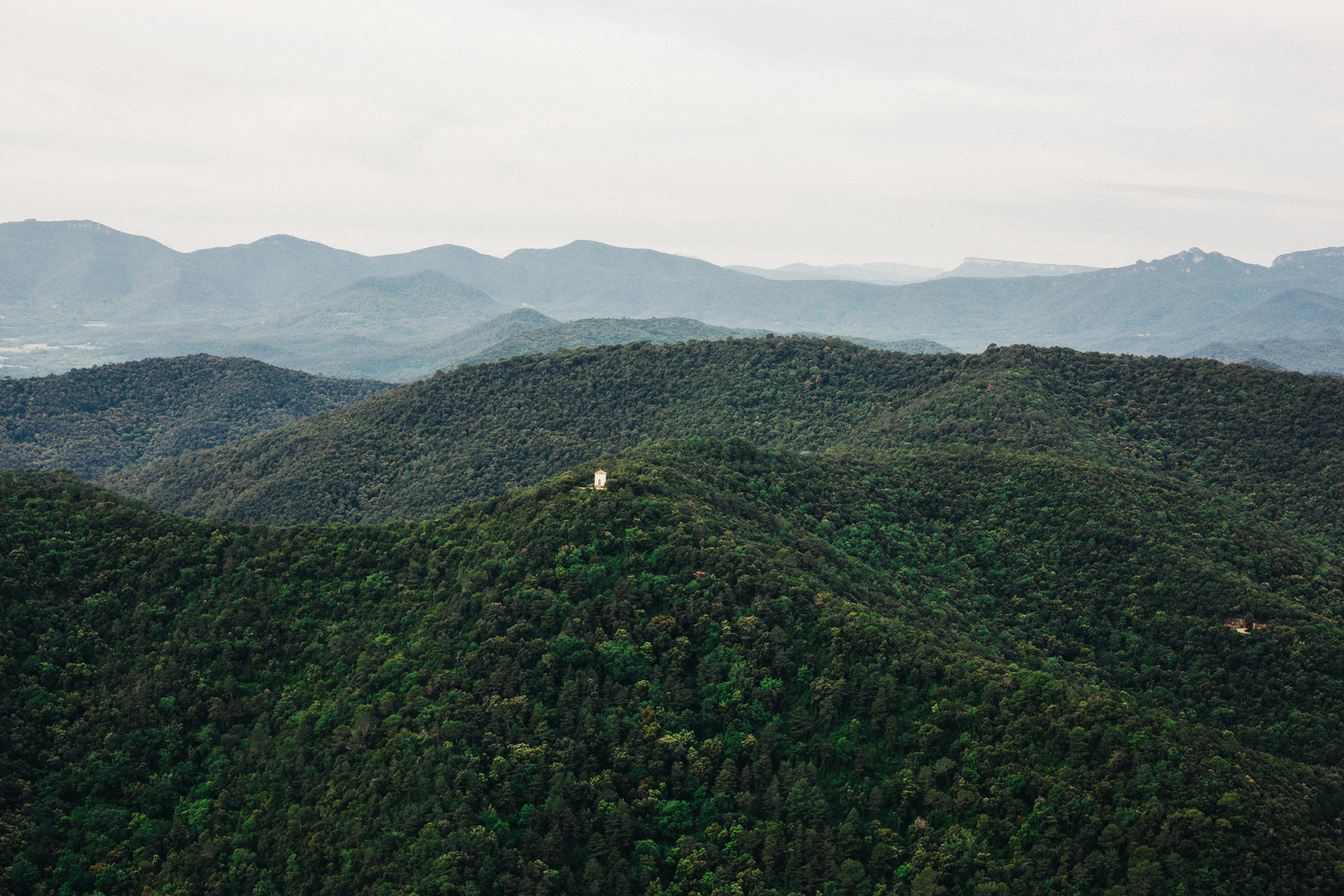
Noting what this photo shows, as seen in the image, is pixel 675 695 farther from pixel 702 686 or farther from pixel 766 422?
pixel 766 422

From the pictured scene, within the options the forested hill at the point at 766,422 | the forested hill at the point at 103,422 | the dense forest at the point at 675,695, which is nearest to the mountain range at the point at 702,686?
the dense forest at the point at 675,695

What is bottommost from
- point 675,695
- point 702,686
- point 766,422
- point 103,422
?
point 675,695

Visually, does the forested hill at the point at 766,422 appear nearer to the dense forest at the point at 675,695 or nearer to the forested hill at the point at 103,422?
the dense forest at the point at 675,695

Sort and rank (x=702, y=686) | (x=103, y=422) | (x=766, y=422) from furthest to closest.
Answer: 1. (x=103, y=422)
2. (x=766, y=422)
3. (x=702, y=686)

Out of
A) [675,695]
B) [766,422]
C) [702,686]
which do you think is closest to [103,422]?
[766,422]

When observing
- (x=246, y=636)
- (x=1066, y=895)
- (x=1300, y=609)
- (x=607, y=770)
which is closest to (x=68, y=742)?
(x=246, y=636)

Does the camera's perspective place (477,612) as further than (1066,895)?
Yes

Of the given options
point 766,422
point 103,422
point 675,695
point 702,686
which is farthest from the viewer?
point 103,422

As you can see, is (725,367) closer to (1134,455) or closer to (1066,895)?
(1134,455)
